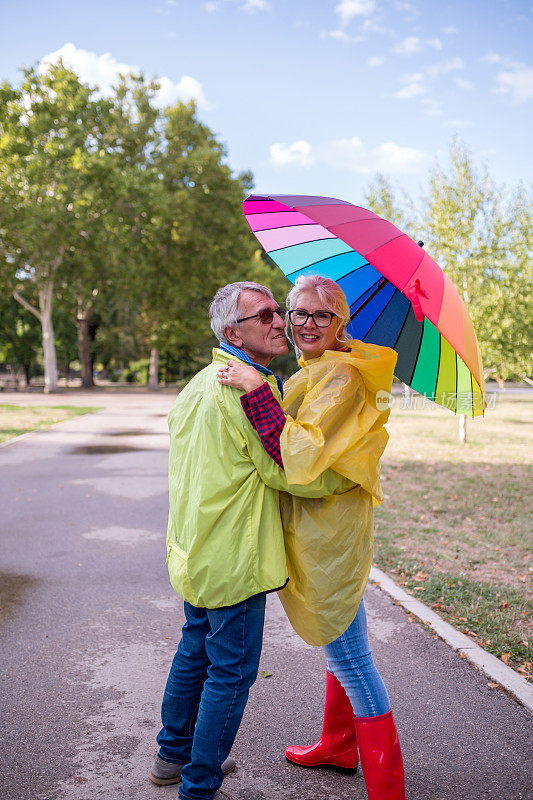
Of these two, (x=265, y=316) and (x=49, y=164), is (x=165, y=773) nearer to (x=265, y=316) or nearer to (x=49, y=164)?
(x=265, y=316)

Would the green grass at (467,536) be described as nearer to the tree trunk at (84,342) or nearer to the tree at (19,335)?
the tree trunk at (84,342)

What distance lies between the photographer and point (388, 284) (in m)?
2.88

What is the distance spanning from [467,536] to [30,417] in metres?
16.0

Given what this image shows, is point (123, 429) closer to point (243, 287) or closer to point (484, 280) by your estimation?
point (484, 280)

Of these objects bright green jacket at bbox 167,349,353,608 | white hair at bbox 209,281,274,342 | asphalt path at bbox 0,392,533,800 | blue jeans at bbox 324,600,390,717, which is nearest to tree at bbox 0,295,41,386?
asphalt path at bbox 0,392,533,800

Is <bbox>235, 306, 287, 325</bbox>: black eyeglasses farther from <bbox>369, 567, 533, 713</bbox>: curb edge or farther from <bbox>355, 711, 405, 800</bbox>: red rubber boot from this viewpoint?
<bbox>369, 567, 533, 713</bbox>: curb edge

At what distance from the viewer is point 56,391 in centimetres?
3741

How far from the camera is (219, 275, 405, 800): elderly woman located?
2.21 meters

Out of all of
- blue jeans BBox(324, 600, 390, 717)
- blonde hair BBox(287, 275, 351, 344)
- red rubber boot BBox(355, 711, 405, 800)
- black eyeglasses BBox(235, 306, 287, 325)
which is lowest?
red rubber boot BBox(355, 711, 405, 800)

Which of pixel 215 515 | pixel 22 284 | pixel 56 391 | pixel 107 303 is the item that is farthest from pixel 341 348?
pixel 107 303

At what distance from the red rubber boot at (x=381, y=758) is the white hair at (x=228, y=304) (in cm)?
152

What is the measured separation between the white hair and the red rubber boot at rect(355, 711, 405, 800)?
4.99 ft

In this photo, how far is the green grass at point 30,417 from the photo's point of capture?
53.0 feet

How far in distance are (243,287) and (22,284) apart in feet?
129
